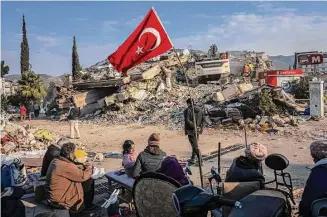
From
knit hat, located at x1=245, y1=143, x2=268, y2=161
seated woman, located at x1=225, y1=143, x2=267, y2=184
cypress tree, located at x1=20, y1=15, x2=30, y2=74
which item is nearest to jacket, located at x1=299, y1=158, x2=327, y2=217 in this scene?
seated woman, located at x1=225, y1=143, x2=267, y2=184

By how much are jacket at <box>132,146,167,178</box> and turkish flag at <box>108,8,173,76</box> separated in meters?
2.02

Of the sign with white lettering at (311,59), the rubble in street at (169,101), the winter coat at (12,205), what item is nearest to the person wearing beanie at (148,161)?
the winter coat at (12,205)

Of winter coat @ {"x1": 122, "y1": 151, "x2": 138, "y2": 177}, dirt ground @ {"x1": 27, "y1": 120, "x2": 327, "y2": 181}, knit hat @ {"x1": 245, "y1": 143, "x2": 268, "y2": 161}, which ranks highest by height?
knit hat @ {"x1": 245, "y1": 143, "x2": 268, "y2": 161}

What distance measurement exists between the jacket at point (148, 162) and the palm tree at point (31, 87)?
27367 mm

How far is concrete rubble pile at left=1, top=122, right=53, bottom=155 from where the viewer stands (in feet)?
38.3

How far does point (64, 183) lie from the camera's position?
5.04m

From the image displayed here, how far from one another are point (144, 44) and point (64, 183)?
9.38 feet

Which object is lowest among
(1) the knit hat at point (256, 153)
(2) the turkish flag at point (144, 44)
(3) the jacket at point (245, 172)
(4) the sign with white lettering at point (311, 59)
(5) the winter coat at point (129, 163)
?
(5) the winter coat at point (129, 163)

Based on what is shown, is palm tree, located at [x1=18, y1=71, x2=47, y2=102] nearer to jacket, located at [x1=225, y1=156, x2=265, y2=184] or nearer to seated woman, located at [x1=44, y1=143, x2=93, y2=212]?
seated woman, located at [x1=44, y1=143, x2=93, y2=212]

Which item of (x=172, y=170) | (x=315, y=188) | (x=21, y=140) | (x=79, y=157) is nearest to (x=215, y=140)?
(x=21, y=140)

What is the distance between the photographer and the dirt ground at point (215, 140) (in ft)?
34.9

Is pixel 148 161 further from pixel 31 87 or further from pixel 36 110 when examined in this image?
pixel 31 87

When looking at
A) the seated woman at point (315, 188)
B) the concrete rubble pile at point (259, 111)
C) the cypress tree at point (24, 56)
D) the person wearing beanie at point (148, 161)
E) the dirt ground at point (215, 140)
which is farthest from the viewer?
A: the cypress tree at point (24, 56)

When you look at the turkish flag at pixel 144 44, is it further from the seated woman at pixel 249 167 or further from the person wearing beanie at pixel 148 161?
the seated woman at pixel 249 167
